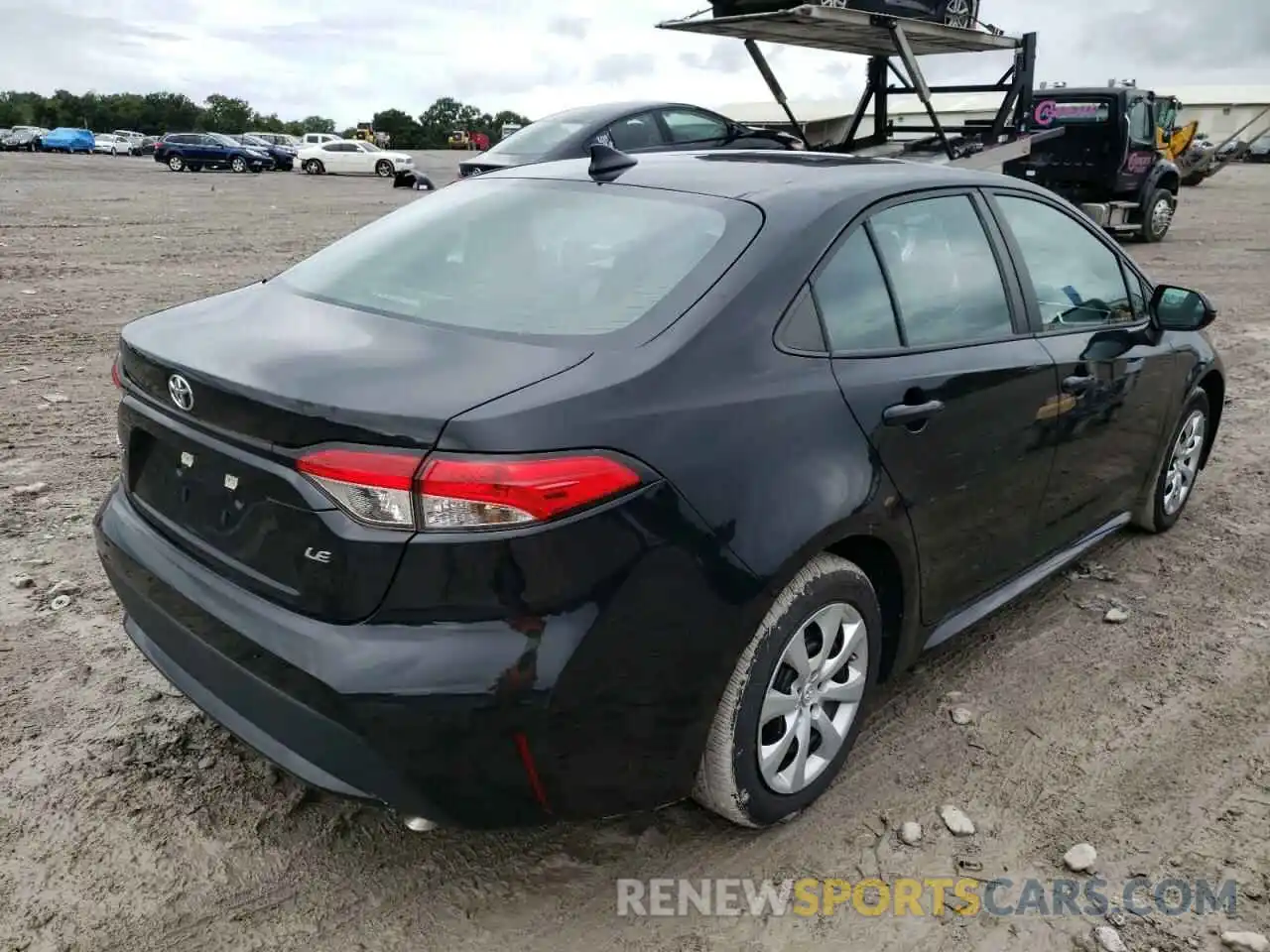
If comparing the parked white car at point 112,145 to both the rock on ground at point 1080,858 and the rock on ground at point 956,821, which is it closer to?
the rock on ground at point 956,821

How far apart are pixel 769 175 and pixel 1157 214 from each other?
50.6 ft

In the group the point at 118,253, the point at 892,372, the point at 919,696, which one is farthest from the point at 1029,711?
the point at 118,253

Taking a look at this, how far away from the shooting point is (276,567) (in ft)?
7.25

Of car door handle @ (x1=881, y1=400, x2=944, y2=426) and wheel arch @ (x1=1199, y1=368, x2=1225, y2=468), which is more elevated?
car door handle @ (x1=881, y1=400, x2=944, y2=426)

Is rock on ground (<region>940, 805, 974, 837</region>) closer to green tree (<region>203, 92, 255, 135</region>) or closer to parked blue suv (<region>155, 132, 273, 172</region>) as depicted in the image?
parked blue suv (<region>155, 132, 273, 172</region>)

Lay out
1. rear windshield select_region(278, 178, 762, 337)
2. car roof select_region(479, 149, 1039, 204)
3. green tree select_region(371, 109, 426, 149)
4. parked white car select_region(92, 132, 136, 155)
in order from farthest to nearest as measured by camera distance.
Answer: green tree select_region(371, 109, 426, 149) < parked white car select_region(92, 132, 136, 155) < car roof select_region(479, 149, 1039, 204) < rear windshield select_region(278, 178, 762, 337)

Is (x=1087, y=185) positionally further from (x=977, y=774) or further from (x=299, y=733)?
(x=299, y=733)

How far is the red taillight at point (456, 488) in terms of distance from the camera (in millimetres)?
1995

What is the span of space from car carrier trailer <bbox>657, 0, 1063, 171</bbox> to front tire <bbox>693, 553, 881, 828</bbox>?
7040 mm

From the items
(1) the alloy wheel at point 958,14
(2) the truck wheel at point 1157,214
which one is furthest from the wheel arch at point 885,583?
(2) the truck wheel at point 1157,214

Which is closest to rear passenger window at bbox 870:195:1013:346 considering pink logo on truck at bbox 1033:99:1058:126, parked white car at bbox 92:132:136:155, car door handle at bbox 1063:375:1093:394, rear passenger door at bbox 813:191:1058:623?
rear passenger door at bbox 813:191:1058:623

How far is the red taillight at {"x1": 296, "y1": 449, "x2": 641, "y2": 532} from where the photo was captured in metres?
2.00

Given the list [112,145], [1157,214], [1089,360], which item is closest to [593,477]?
[1089,360]

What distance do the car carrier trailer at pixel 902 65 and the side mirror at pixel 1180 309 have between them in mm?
5360
